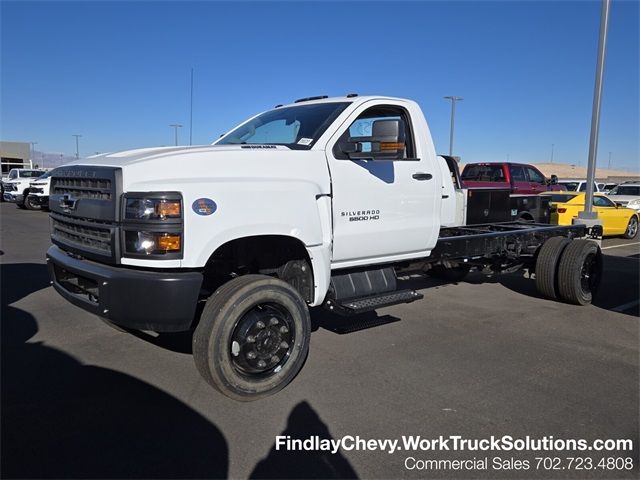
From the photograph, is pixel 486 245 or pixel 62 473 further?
pixel 486 245

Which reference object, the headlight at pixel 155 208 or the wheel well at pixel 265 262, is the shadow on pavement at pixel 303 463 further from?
the headlight at pixel 155 208

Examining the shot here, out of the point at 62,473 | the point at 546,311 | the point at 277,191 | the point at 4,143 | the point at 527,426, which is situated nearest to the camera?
the point at 62,473

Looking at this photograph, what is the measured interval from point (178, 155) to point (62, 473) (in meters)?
2.11

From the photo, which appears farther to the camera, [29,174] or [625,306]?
[29,174]

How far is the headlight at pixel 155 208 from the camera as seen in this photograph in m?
3.52

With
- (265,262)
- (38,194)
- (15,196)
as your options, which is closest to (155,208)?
(265,262)

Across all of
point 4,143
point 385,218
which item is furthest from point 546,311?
point 4,143

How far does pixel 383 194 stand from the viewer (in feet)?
16.1

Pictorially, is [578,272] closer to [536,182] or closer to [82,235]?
[82,235]

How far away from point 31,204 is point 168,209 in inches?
949

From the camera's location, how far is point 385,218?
16.3ft

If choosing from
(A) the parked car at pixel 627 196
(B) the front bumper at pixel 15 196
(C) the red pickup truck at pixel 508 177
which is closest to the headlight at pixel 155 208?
(C) the red pickup truck at pixel 508 177

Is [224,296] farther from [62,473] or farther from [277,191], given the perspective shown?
[62,473]

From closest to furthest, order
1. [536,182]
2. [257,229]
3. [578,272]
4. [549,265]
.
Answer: [257,229], [578,272], [549,265], [536,182]
